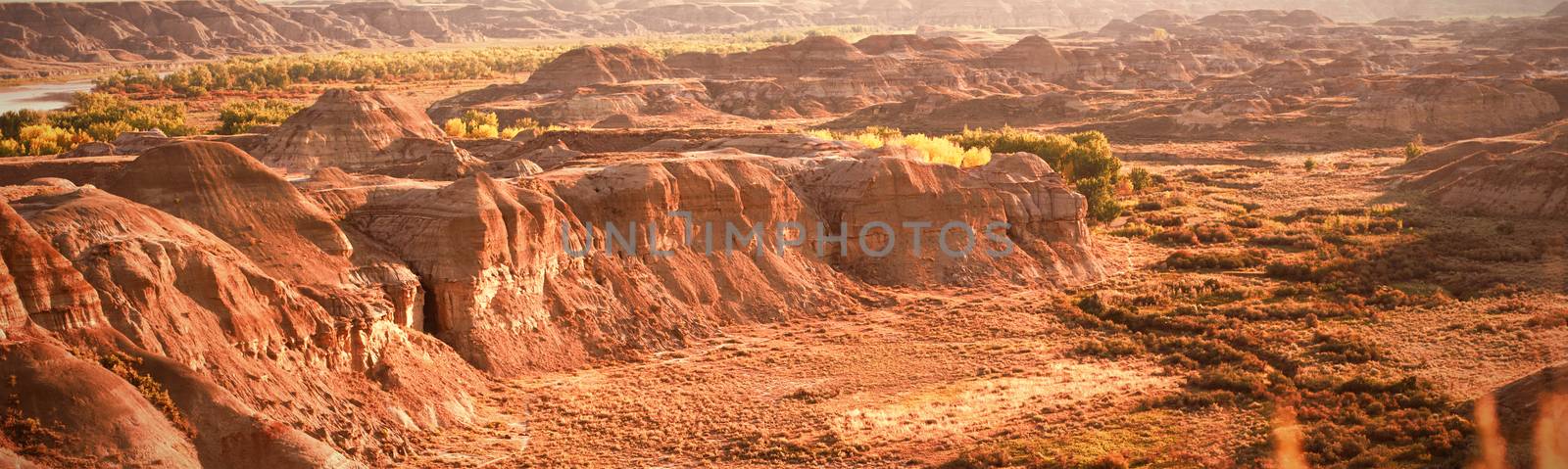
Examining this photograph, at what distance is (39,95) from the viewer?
9188cm

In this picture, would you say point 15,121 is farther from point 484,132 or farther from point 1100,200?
point 1100,200

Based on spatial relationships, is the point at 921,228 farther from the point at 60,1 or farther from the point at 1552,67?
the point at 60,1

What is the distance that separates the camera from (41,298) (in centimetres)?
1748

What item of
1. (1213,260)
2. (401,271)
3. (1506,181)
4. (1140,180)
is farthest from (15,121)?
(1506,181)

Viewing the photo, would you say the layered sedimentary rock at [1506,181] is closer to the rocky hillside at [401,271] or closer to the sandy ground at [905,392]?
the sandy ground at [905,392]

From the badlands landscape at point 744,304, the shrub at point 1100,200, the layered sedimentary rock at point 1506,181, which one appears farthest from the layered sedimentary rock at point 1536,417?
the layered sedimentary rock at point 1506,181

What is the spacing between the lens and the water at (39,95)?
82800mm

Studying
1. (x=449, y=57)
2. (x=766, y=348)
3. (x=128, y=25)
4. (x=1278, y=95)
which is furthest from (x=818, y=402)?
(x=128, y=25)

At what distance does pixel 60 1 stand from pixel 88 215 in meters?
138

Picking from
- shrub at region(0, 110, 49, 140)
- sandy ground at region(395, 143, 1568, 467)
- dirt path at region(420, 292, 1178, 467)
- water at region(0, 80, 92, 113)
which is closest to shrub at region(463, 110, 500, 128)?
shrub at region(0, 110, 49, 140)

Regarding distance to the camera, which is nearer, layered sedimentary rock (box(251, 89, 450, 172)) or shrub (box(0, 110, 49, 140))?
layered sedimentary rock (box(251, 89, 450, 172))

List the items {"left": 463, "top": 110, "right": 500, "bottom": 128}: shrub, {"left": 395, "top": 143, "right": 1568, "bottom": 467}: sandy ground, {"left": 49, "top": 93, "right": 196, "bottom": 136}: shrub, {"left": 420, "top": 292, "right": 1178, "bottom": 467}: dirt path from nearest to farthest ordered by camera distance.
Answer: {"left": 420, "top": 292, "right": 1178, "bottom": 467}: dirt path → {"left": 395, "top": 143, "right": 1568, "bottom": 467}: sandy ground → {"left": 49, "top": 93, "right": 196, "bottom": 136}: shrub → {"left": 463, "top": 110, "right": 500, "bottom": 128}: shrub

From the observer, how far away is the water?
82.8 m

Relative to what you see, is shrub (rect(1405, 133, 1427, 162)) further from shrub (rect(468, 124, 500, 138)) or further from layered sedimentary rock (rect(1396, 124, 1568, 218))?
shrub (rect(468, 124, 500, 138))
